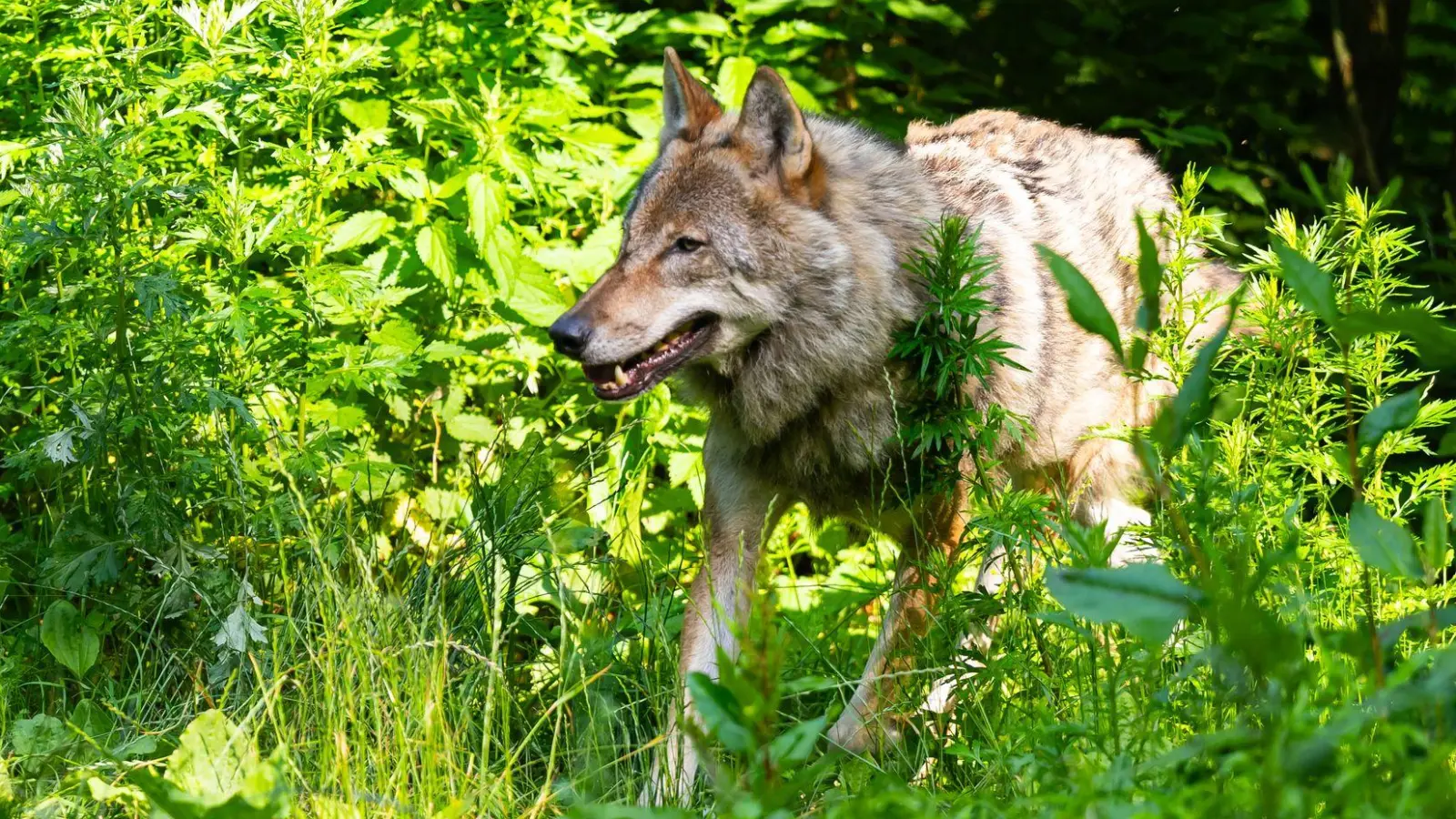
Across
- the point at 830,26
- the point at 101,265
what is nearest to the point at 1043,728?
the point at 101,265

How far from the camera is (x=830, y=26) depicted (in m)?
5.85

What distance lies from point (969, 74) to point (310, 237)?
12.2 feet

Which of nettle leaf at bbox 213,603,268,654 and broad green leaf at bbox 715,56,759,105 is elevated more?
broad green leaf at bbox 715,56,759,105

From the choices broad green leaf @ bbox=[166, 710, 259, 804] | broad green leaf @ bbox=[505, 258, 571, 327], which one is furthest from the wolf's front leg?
broad green leaf @ bbox=[166, 710, 259, 804]

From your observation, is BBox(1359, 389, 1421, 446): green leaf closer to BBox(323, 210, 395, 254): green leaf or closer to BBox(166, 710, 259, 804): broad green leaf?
BBox(166, 710, 259, 804): broad green leaf

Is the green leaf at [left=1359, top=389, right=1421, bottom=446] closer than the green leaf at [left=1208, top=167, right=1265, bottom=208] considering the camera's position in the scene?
Yes

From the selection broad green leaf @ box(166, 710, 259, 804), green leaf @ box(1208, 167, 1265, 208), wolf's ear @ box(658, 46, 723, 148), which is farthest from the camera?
green leaf @ box(1208, 167, 1265, 208)

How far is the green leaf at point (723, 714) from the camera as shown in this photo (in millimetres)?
1542

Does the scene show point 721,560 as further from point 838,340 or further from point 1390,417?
point 1390,417

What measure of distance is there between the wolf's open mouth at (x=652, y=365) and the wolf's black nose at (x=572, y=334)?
0.06m

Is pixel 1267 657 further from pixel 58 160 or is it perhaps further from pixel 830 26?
pixel 830 26

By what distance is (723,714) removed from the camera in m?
1.57

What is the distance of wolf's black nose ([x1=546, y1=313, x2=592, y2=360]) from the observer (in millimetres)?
3469

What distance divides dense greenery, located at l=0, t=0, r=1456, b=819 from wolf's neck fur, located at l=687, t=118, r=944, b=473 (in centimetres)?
15
